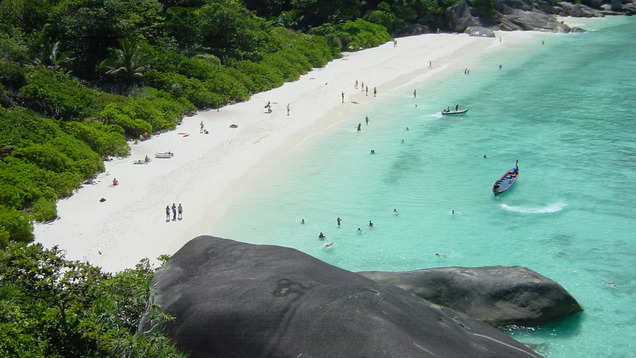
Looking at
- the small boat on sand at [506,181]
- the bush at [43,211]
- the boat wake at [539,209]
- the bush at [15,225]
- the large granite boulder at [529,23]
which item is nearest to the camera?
the bush at [15,225]

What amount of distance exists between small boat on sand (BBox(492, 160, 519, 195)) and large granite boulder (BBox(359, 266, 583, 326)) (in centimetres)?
1218

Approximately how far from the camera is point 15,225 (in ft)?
78.3

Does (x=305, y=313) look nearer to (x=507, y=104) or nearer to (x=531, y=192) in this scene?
(x=531, y=192)

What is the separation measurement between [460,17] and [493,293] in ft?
249

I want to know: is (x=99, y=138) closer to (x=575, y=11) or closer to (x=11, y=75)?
(x=11, y=75)

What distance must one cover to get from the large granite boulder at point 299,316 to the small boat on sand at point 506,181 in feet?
60.4

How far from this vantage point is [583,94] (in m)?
54.2

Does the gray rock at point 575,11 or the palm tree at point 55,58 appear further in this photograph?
the gray rock at point 575,11

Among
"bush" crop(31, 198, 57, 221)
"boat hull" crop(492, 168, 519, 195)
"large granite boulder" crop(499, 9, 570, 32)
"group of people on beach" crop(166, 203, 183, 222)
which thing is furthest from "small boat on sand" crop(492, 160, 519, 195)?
"large granite boulder" crop(499, 9, 570, 32)

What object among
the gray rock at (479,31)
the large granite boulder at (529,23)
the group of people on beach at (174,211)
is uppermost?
the large granite boulder at (529,23)

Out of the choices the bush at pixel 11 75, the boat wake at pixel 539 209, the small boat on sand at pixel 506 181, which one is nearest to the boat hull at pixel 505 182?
the small boat on sand at pixel 506 181

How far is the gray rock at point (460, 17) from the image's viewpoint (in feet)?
284

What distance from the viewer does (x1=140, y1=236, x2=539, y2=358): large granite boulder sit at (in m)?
11.3

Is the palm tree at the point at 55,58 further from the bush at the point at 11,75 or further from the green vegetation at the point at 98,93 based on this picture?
the bush at the point at 11,75
